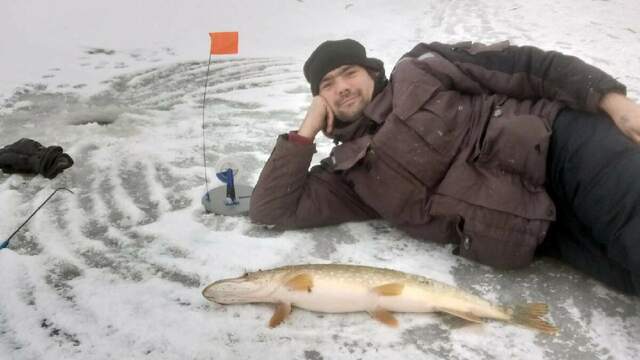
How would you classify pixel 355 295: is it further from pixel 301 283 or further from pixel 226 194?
pixel 226 194

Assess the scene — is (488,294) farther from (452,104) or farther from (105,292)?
(105,292)

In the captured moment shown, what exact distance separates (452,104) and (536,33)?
4.44 meters

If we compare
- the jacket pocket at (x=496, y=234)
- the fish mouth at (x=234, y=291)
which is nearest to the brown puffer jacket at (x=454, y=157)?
the jacket pocket at (x=496, y=234)

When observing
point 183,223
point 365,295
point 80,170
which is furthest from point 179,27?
point 365,295

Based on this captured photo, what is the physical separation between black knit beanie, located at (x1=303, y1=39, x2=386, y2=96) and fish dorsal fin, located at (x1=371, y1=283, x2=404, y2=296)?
1.05 m

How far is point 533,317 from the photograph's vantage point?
1800 millimetres

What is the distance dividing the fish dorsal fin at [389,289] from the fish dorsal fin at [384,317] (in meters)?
0.07

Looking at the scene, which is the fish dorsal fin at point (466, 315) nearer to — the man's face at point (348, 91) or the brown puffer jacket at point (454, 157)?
the brown puffer jacket at point (454, 157)

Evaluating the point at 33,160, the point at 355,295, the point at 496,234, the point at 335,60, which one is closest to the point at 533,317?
the point at 496,234

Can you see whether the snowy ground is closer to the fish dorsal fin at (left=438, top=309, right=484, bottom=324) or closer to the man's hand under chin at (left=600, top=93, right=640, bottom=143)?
the fish dorsal fin at (left=438, top=309, right=484, bottom=324)

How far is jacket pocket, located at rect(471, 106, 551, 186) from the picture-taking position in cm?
202

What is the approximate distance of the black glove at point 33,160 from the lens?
2.78 metres

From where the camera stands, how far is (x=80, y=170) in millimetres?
2896

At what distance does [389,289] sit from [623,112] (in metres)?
1.12
